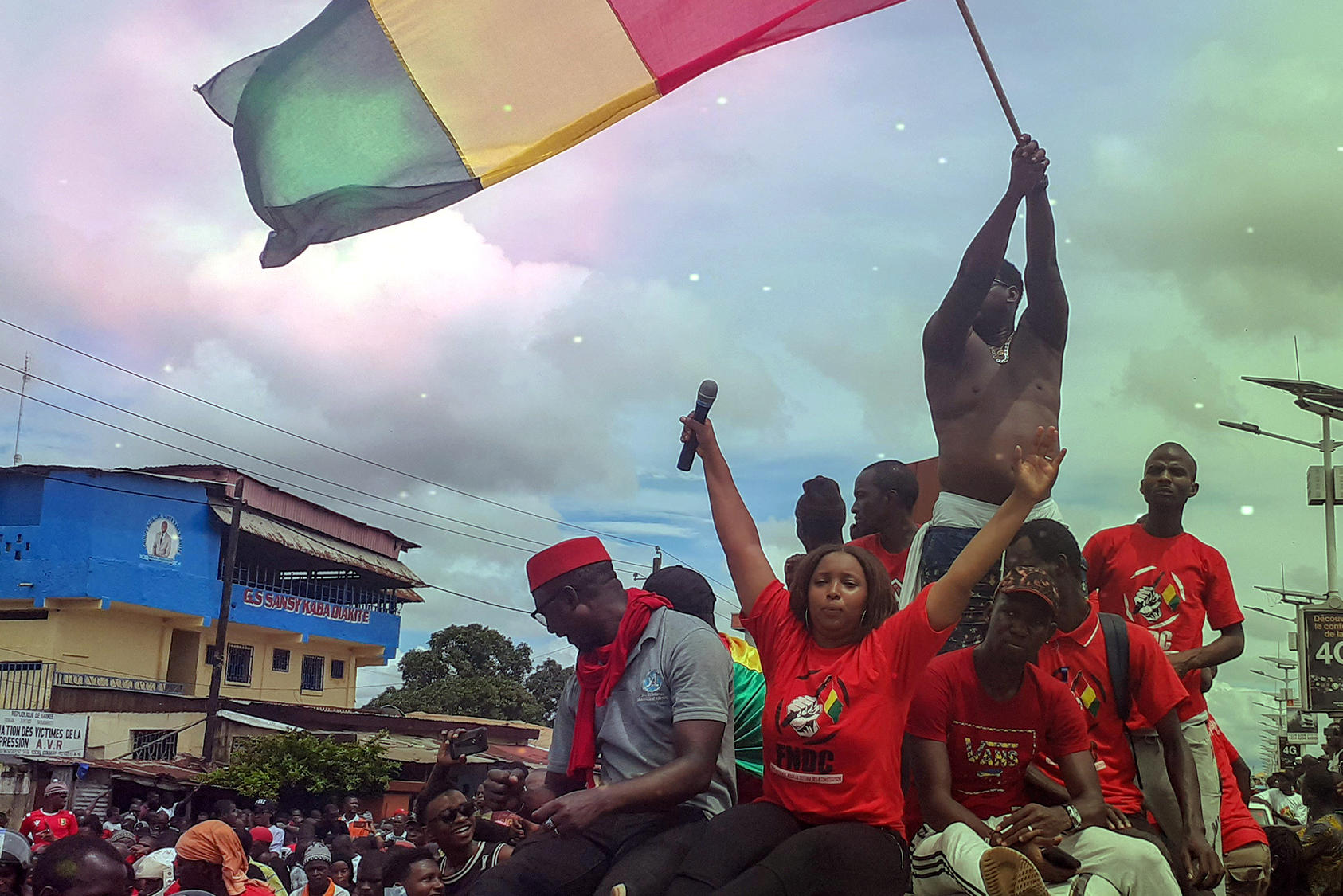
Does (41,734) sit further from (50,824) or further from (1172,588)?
(1172,588)

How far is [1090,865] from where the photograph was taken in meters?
3.24

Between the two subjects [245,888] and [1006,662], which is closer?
[1006,662]

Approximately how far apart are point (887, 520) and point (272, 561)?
3757cm

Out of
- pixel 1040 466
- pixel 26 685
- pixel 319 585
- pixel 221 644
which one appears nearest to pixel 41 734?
pixel 221 644

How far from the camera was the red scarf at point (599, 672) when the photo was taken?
3.62 metres

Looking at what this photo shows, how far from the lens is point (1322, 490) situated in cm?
2612

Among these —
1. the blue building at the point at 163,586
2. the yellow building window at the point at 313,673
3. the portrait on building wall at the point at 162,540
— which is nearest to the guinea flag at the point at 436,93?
the blue building at the point at 163,586

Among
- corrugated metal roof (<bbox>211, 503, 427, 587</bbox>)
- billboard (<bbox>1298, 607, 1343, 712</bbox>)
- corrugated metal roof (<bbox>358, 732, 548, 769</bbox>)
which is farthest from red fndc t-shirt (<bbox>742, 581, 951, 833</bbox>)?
corrugated metal roof (<bbox>211, 503, 427, 587</bbox>)

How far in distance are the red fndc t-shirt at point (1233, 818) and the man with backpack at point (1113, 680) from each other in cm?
33

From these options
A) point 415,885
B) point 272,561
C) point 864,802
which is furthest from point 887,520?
point 272,561

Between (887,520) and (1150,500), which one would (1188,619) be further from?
(887,520)

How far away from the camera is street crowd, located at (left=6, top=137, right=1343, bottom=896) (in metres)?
3.17

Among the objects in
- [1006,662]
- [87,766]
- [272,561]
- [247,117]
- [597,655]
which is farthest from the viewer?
[272,561]

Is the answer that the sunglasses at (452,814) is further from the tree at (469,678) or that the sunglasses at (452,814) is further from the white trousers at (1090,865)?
the tree at (469,678)
